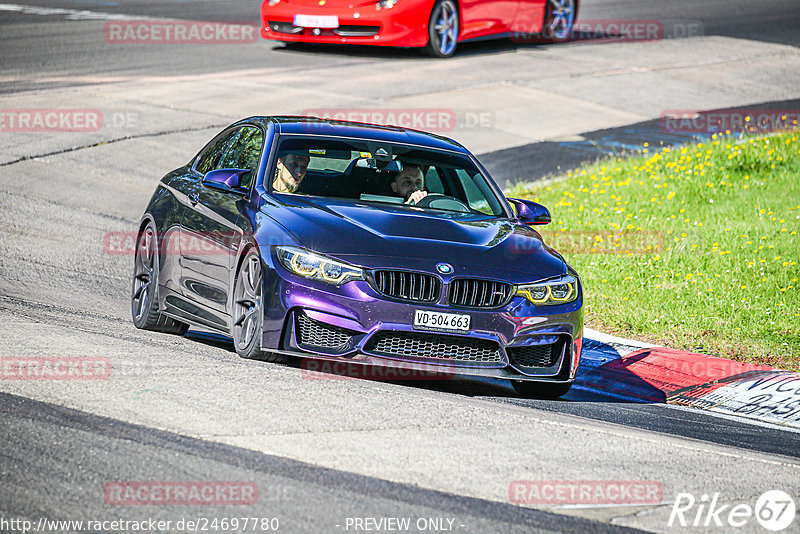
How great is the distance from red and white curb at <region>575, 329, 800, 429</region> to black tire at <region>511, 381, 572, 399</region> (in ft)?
3.07

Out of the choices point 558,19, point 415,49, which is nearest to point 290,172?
point 415,49

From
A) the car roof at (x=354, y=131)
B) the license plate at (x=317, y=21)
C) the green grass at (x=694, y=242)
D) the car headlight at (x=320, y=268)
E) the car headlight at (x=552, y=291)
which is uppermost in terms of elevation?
the car roof at (x=354, y=131)

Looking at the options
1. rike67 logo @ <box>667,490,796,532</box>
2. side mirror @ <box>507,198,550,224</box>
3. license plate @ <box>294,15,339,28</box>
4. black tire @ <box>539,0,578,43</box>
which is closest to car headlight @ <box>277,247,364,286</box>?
side mirror @ <box>507,198,550,224</box>

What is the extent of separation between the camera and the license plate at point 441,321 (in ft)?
24.4

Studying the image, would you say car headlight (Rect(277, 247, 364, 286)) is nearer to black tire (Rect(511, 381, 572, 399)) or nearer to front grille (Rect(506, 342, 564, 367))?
front grille (Rect(506, 342, 564, 367))

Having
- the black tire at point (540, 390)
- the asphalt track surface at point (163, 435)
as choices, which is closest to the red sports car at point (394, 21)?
the asphalt track surface at point (163, 435)

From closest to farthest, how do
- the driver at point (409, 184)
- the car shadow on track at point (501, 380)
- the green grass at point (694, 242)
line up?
1. the car shadow on track at point (501, 380)
2. the driver at point (409, 184)
3. the green grass at point (694, 242)

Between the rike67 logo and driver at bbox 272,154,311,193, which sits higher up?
driver at bbox 272,154,311,193

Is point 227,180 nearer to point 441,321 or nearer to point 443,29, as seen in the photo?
point 441,321

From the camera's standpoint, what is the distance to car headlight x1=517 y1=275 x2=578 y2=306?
778 centimetres

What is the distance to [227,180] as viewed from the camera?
27.9 ft

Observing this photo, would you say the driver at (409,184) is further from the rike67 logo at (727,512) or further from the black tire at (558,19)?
the black tire at (558,19)

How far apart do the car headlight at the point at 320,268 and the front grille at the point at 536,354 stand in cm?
108

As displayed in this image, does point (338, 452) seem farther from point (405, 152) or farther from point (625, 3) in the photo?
point (625, 3)
